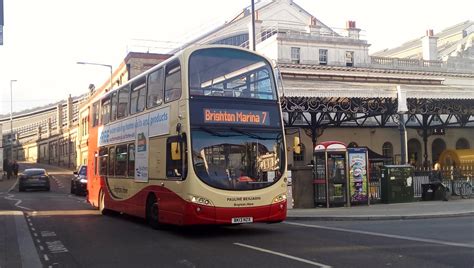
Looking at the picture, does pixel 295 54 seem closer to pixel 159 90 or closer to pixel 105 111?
pixel 105 111

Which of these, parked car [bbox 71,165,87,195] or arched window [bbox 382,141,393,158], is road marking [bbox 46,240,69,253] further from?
arched window [bbox 382,141,393,158]

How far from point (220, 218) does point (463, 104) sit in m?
27.3

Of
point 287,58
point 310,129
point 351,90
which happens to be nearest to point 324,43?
point 287,58

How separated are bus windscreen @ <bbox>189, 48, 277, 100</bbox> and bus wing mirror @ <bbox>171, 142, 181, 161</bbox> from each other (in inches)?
49.6

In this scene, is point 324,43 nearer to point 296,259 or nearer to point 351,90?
point 351,90

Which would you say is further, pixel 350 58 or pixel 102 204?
pixel 350 58

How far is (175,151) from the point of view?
12.2 metres

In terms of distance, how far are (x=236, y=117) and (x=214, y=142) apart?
84cm

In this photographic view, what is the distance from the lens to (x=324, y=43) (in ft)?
156

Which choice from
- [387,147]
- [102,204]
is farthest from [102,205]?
[387,147]

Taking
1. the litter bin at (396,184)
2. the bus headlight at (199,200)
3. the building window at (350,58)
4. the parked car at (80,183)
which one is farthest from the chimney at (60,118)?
the bus headlight at (199,200)

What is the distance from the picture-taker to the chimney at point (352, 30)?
5028 centimetres

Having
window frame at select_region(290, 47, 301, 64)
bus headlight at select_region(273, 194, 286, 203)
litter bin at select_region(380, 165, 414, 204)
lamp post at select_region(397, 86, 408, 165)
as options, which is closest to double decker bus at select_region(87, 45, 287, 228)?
bus headlight at select_region(273, 194, 286, 203)

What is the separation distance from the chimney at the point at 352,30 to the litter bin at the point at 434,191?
99.7ft
